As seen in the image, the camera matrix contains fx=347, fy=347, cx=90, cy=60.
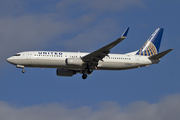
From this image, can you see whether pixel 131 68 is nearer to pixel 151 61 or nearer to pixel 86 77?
pixel 151 61

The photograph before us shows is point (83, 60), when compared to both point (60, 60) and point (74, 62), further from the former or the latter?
point (60, 60)

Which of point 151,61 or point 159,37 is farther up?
point 159,37

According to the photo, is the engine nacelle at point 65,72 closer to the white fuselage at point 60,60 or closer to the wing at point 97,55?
the white fuselage at point 60,60

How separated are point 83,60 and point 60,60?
3603 mm

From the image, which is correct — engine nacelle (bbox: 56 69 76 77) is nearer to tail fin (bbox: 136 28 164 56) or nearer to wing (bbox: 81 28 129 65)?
wing (bbox: 81 28 129 65)

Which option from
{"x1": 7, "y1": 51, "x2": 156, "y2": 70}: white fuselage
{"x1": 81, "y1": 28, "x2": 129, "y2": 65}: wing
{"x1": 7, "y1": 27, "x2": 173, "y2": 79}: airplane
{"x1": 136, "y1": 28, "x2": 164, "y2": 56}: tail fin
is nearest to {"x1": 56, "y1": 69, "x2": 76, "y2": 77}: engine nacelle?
{"x1": 7, "y1": 27, "x2": 173, "y2": 79}: airplane

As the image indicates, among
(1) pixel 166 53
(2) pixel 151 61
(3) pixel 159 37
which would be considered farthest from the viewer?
(3) pixel 159 37

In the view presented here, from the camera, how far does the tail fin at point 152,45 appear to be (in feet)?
198

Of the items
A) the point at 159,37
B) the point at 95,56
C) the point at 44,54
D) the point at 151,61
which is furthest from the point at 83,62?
the point at 159,37

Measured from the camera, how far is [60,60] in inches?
2100

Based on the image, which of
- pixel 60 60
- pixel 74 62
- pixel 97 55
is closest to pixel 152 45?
pixel 97 55

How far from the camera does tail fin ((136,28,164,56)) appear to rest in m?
60.2

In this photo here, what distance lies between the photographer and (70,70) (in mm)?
58500

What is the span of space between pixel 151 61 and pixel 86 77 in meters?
11.1
